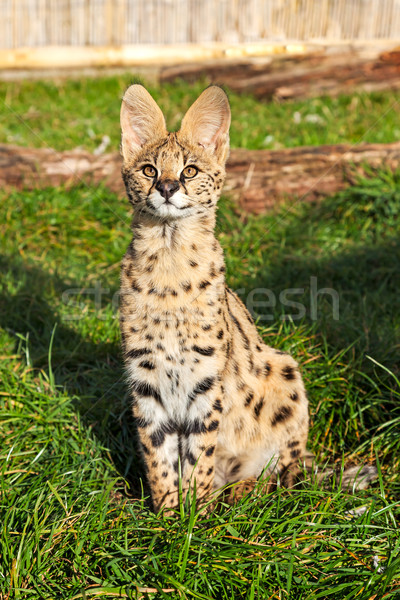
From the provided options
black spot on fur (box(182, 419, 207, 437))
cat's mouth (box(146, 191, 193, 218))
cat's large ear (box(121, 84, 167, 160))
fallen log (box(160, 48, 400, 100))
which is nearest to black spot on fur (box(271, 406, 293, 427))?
black spot on fur (box(182, 419, 207, 437))

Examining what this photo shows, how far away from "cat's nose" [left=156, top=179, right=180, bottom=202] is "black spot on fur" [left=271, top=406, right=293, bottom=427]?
1286 mm

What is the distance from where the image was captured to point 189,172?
9.09 feet

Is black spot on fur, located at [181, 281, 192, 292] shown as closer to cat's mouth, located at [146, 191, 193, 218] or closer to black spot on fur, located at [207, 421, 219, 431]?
cat's mouth, located at [146, 191, 193, 218]

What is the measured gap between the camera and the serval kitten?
2770 millimetres

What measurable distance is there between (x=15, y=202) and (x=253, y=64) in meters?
4.60

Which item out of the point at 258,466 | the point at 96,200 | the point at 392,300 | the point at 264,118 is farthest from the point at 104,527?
the point at 264,118

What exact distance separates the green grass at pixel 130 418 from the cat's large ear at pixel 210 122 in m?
0.94

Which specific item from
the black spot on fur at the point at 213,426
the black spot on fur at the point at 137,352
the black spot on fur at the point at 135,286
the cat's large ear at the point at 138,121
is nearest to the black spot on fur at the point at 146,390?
the black spot on fur at the point at 137,352

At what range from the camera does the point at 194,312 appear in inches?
110

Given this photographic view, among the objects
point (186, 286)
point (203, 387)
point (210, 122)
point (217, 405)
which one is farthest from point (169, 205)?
point (217, 405)

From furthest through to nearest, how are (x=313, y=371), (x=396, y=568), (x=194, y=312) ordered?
(x=313, y=371)
(x=194, y=312)
(x=396, y=568)

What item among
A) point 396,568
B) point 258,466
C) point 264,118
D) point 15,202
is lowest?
point 258,466

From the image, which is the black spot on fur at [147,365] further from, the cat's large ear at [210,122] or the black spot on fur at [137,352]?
the cat's large ear at [210,122]

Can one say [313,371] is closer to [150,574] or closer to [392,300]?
[392,300]
